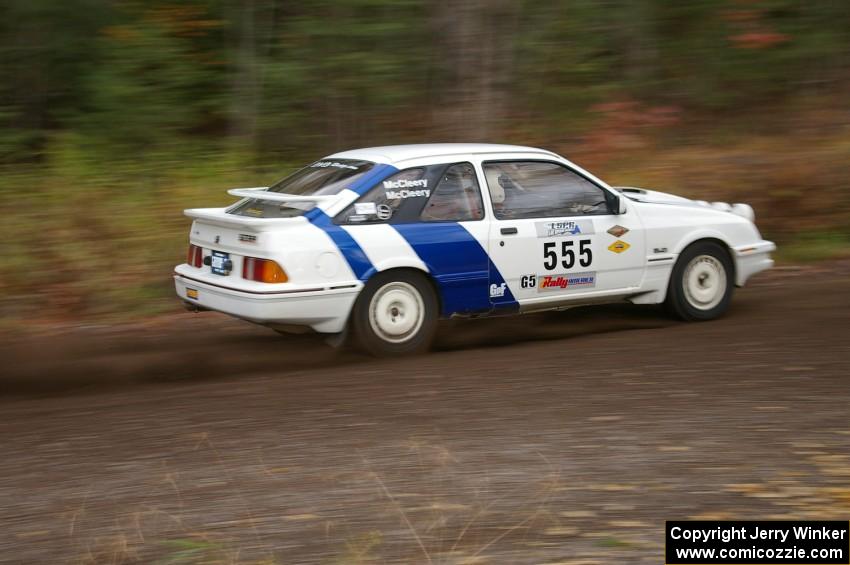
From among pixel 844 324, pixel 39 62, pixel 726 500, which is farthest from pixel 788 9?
pixel 726 500

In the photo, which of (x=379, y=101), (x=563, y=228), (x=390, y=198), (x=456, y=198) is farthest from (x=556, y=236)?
(x=379, y=101)

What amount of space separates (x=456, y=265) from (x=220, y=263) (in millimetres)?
1793

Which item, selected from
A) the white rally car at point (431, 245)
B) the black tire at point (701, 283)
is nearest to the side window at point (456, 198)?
the white rally car at point (431, 245)

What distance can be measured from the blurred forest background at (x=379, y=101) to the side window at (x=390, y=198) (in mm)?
3660

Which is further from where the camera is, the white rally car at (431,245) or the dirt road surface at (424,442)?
the white rally car at (431,245)

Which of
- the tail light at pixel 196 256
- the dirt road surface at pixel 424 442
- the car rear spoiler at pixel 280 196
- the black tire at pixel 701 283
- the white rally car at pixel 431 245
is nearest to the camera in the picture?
the dirt road surface at pixel 424 442

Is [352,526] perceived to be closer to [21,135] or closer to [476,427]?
[476,427]

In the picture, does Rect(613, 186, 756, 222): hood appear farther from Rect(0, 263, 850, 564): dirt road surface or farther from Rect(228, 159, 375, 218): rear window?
Rect(228, 159, 375, 218): rear window

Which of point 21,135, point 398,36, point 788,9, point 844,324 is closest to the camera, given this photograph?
point 844,324

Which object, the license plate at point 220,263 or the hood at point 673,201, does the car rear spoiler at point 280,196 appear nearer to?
the license plate at point 220,263

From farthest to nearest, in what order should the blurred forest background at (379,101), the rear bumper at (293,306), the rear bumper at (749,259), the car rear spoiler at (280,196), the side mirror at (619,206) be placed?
1. the blurred forest background at (379,101)
2. the rear bumper at (749,259)
3. the side mirror at (619,206)
4. the car rear spoiler at (280,196)
5. the rear bumper at (293,306)

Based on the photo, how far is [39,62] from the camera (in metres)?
14.1

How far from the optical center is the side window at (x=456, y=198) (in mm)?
7957

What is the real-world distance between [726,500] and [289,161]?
10.6 m
